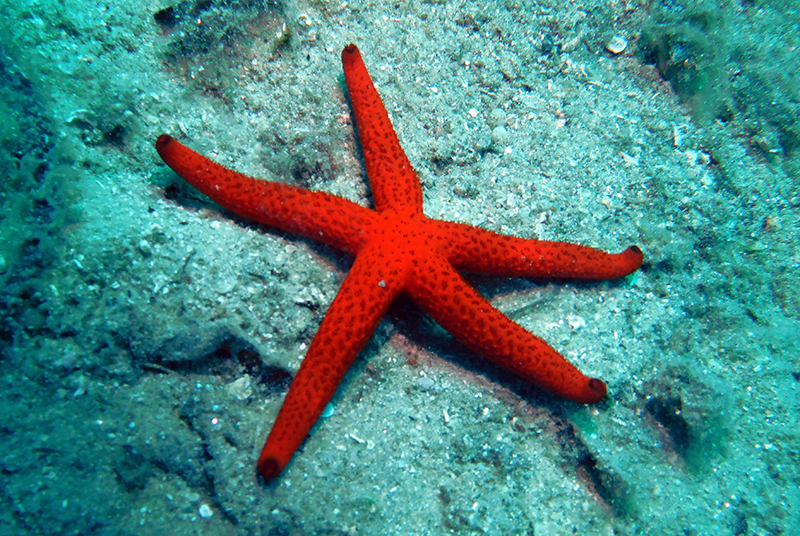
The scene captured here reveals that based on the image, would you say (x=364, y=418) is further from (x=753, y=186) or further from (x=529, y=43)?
(x=753, y=186)

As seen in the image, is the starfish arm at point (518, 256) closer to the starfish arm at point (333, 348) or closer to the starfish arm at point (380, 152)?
the starfish arm at point (380, 152)

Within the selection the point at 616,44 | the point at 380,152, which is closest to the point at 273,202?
the point at 380,152

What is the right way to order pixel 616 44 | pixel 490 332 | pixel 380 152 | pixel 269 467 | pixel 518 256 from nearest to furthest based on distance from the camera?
pixel 269 467, pixel 490 332, pixel 518 256, pixel 380 152, pixel 616 44

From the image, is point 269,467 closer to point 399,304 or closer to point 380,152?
point 399,304

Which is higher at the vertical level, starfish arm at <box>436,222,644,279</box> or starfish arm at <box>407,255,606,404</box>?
starfish arm at <box>436,222,644,279</box>

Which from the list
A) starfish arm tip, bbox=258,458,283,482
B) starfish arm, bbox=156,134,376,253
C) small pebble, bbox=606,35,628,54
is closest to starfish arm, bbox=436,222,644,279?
starfish arm, bbox=156,134,376,253

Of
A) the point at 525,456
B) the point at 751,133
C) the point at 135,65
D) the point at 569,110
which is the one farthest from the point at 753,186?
the point at 135,65

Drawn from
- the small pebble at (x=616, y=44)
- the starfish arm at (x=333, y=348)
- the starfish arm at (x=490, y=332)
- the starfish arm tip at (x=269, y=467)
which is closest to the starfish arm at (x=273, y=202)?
the starfish arm at (x=333, y=348)

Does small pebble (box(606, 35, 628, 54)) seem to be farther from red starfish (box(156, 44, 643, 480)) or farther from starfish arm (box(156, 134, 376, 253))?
starfish arm (box(156, 134, 376, 253))
